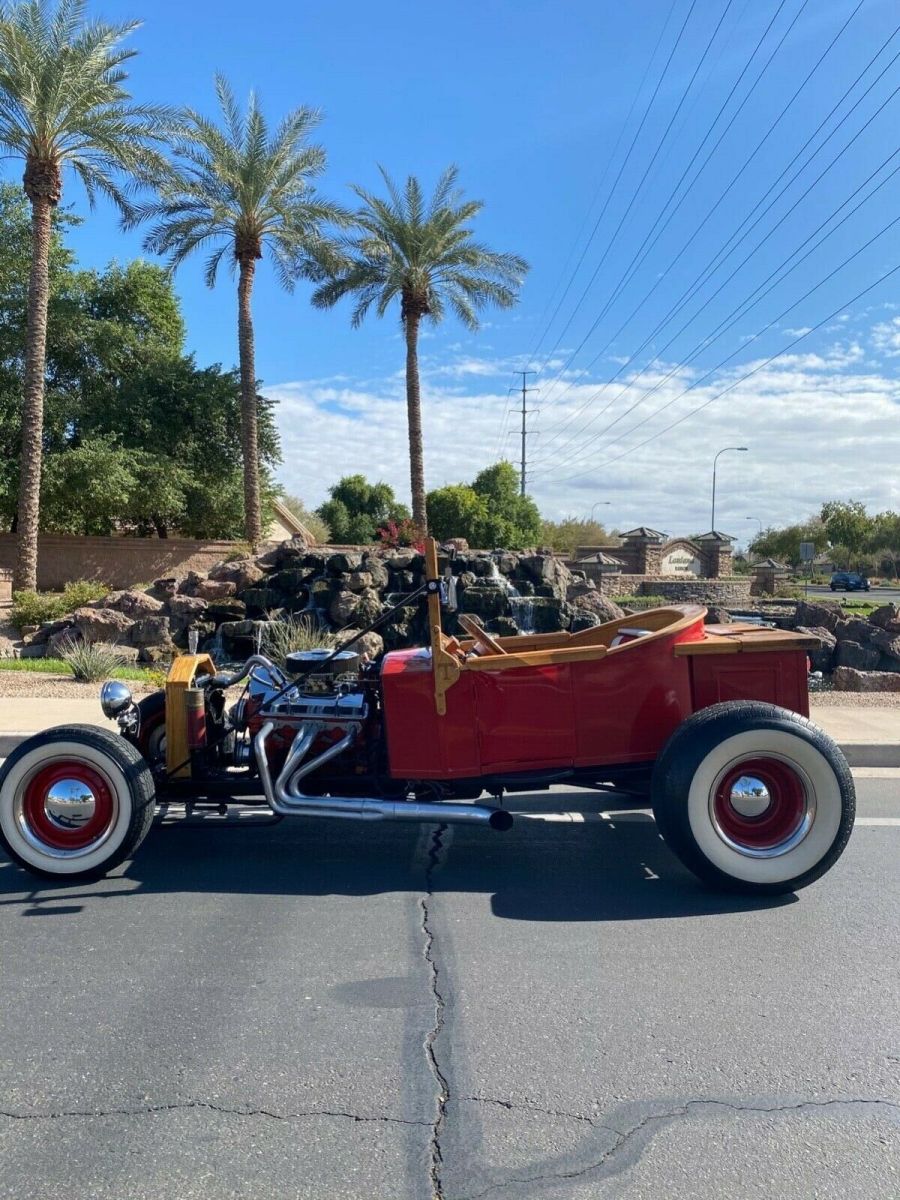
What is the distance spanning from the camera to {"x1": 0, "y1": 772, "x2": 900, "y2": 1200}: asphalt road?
2.71 m

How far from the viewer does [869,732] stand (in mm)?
9047

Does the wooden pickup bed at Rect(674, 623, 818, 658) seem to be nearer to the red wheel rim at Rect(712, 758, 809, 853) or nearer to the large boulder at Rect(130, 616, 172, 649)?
the red wheel rim at Rect(712, 758, 809, 853)

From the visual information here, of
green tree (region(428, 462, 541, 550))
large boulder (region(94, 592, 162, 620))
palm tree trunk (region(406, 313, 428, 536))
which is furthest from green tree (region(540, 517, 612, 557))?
large boulder (region(94, 592, 162, 620))

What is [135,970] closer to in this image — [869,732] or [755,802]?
[755,802]

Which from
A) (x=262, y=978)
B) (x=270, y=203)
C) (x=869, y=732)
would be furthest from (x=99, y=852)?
(x=270, y=203)

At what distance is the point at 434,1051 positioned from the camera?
10.9 ft

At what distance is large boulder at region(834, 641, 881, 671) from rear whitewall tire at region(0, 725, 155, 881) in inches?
553

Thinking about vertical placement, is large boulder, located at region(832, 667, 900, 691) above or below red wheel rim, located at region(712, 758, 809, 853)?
below

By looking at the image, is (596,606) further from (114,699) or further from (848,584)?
Result: (848,584)

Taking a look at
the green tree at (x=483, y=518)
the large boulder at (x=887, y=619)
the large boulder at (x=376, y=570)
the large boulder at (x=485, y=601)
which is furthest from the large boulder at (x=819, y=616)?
the green tree at (x=483, y=518)

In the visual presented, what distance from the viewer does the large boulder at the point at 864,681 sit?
13.4 m

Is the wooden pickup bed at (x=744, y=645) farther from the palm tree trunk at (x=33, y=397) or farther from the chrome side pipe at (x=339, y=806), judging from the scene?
the palm tree trunk at (x=33, y=397)

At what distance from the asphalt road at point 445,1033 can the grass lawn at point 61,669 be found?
310 inches

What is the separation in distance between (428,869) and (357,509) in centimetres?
5406
